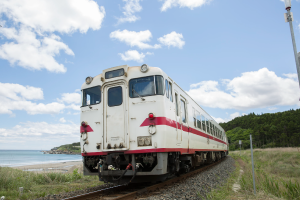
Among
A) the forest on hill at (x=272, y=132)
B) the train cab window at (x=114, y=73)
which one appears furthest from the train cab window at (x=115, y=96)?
the forest on hill at (x=272, y=132)

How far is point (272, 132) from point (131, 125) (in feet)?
295

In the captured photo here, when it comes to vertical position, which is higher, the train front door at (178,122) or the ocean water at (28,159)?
the train front door at (178,122)

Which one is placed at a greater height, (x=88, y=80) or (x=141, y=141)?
(x=88, y=80)

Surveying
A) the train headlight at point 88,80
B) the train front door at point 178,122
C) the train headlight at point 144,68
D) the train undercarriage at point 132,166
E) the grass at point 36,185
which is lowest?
the grass at point 36,185

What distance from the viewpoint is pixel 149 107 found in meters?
6.19

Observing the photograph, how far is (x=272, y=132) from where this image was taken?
82.8 m

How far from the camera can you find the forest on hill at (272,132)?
7738 cm

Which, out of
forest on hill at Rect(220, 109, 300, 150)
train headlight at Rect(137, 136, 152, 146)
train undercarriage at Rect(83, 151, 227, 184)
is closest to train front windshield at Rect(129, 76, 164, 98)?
train headlight at Rect(137, 136, 152, 146)

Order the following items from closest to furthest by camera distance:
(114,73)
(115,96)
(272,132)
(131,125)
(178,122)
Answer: (131,125), (115,96), (114,73), (178,122), (272,132)

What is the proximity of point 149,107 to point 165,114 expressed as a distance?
49 cm

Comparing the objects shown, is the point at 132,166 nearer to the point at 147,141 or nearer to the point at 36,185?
the point at 147,141

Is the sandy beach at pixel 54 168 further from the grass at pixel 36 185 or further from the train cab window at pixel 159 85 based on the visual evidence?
the train cab window at pixel 159 85

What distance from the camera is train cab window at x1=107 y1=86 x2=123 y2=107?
674 cm

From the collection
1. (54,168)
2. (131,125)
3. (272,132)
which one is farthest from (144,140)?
(272,132)
